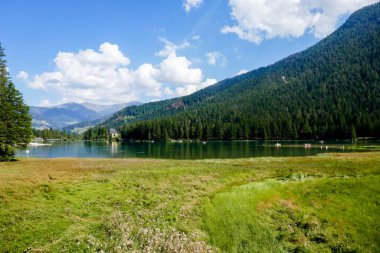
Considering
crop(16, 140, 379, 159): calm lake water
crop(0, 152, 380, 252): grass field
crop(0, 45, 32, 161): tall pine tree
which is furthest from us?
crop(16, 140, 379, 159): calm lake water

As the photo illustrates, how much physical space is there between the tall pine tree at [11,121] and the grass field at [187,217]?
132 ft

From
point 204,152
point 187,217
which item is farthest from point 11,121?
point 204,152

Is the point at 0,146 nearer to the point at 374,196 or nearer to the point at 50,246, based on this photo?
the point at 50,246

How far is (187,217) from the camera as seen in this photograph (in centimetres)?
1919

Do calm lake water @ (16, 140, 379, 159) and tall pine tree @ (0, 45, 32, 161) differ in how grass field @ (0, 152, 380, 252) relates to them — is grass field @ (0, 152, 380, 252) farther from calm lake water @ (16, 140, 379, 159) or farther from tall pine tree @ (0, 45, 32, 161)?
calm lake water @ (16, 140, 379, 159)

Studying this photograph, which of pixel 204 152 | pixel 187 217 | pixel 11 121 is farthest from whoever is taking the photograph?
pixel 204 152

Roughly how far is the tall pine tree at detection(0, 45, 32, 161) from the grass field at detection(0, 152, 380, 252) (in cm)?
4033

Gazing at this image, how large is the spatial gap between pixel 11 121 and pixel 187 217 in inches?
2290

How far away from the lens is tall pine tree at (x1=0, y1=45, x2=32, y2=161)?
194 feet

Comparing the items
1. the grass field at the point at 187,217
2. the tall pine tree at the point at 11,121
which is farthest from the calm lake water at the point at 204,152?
the grass field at the point at 187,217

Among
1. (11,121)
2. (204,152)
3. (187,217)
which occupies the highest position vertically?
(11,121)

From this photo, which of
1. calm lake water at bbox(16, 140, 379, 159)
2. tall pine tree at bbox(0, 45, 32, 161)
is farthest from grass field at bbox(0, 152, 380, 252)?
calm lake water at bbox(16, 140, 379, 159)

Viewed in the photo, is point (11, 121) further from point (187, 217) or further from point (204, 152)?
point (204, 152)

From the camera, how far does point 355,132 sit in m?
190
